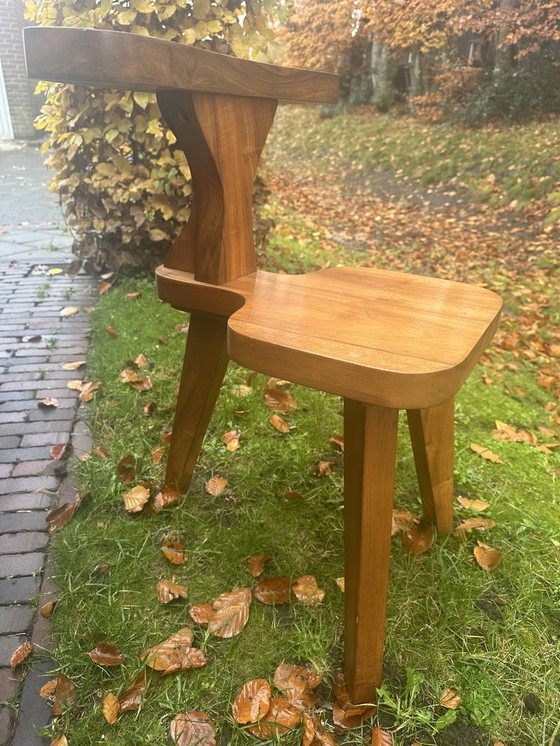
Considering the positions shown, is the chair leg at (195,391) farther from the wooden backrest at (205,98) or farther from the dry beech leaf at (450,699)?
the dry beech leaf at (450,699)

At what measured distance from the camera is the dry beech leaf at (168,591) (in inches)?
56.2

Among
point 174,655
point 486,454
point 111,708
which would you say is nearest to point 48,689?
point 111,708

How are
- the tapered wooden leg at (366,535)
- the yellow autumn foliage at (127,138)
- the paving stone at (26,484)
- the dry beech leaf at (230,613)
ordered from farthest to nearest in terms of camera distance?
1. the yellow autumn foliage at (127,138)
2. the paving stone at (26,484)
3. the dry beech leaf at (230,613)
4. the tapered wooden leg at (366,535)

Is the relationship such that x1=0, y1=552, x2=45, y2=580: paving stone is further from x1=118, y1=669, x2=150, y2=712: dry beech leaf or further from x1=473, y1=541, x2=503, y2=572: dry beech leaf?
x1=473, y1=541, x2=503, y2=572: dry beech leaf

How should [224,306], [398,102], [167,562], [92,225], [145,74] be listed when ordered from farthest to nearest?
[398,102], [92,225], [167,562], [224,306], [145,74]

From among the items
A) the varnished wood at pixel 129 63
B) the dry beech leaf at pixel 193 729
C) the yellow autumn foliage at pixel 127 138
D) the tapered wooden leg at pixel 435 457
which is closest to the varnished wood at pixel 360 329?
the tapered wooden leg at pixel 435 457

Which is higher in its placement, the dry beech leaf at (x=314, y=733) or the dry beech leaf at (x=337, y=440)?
the dry beech leaf at (x=337, y=440)

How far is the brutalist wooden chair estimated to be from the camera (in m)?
0.94

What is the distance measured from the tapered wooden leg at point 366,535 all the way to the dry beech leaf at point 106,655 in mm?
534

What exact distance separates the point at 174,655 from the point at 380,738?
1.62 feet

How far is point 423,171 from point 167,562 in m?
6.31

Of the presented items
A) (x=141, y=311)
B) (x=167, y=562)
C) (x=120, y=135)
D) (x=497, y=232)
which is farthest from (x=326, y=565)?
(x=497, y=232)

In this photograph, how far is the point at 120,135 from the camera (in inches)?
123

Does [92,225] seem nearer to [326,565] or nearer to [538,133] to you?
[326,565]
